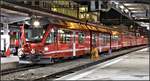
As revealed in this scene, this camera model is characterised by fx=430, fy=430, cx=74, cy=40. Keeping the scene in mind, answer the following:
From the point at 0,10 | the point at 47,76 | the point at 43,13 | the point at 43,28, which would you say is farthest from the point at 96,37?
the point at 47,76

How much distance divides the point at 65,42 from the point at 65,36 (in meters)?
0.38

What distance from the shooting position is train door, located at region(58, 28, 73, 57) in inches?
1025

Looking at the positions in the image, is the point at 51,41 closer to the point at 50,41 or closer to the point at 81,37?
the point at 50,41

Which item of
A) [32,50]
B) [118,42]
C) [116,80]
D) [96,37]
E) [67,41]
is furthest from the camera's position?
[118,42]

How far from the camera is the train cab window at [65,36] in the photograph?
26.2 m

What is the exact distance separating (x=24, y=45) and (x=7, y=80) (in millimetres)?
8011

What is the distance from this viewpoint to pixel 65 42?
27219mm

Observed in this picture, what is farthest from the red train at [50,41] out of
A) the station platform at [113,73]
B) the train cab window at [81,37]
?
the station platform at [113,73]

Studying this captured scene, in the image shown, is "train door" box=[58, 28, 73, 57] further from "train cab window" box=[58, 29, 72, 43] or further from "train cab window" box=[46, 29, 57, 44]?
"train cab window" box=[46, 29, 57, 44]

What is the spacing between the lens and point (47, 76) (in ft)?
59.7

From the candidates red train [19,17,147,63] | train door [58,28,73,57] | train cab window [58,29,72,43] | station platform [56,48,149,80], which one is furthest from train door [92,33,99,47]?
station platform [56,48,149,80]

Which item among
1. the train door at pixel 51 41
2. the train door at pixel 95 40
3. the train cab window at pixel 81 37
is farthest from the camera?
the train door at pixel 95 40

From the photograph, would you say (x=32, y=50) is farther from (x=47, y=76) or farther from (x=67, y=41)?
(x=47, y=76)

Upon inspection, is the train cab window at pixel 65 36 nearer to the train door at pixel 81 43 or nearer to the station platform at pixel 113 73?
the train door at pixel 81 43
